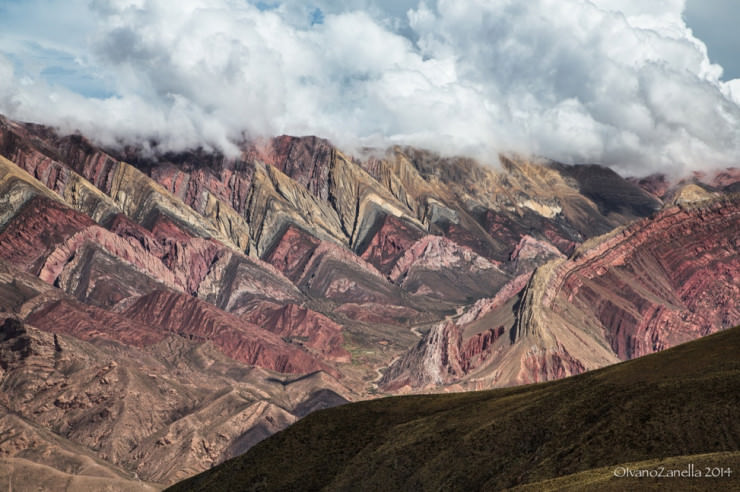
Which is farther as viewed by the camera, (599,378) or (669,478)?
(599,378)

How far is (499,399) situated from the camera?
142 metres

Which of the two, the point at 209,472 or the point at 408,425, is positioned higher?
the point at 408,425

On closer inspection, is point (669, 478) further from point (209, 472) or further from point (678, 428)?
point (209, 472)

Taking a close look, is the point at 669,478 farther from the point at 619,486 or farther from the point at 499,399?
the point at 499,399

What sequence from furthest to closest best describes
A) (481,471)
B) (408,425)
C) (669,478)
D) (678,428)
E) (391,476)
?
1. (408,425)
2. (391,476)
3. (481,471)
4. (678,428)
5. (669,478)

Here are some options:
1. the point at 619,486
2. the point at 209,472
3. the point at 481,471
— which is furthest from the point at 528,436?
the point at 209,472

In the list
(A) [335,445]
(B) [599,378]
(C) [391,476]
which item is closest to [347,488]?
(C) [391,476]

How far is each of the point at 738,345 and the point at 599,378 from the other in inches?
747

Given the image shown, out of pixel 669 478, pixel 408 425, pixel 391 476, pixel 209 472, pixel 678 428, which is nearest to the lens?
pixel 669 478

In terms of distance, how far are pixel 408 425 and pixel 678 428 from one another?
47.4 metres

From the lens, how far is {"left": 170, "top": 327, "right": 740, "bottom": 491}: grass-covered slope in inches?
4050

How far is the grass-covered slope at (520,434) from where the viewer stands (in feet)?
338

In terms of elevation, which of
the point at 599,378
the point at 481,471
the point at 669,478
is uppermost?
the point at 599,378

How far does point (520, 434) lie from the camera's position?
395 feet
